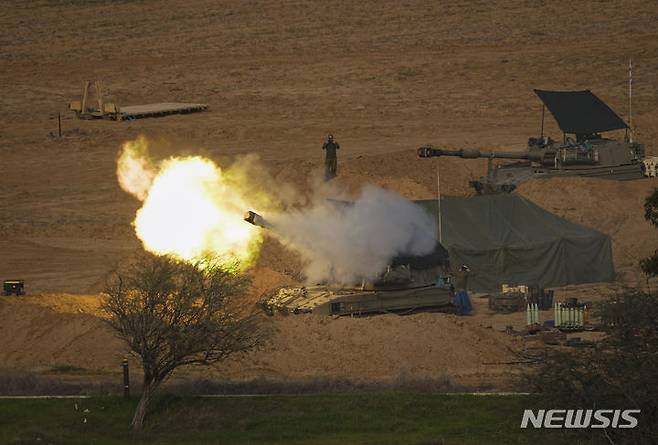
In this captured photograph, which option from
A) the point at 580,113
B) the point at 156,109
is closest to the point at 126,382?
the point at 580,113

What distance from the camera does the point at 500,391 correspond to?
91.9 feet

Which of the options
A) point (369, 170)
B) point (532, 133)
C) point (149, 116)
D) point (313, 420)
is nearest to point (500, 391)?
point (313, 420)

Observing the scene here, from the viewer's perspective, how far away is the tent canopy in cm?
4709

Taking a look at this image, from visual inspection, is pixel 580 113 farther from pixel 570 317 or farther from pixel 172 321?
pixel 172 321

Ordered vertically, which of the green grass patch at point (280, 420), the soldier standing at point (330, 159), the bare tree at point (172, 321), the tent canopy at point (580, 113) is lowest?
the green grass patch at point (280, 420)

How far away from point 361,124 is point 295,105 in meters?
3.93

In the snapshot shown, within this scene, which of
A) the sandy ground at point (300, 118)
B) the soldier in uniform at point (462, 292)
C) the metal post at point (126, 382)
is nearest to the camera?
the metal post at point (126, 382)

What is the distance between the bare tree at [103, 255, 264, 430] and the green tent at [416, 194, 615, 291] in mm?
11576

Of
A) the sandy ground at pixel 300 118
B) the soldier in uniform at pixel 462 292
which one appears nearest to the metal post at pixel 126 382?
the sandy ground at pixel 300 118

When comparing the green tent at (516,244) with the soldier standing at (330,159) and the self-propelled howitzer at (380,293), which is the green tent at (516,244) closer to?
the self-propelled howitzer at (380,293)

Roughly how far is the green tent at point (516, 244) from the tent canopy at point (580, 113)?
7552 mm

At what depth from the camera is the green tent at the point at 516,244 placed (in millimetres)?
38594

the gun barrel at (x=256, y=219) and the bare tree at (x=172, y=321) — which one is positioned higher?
the gun barrel at (x=256, y=219)

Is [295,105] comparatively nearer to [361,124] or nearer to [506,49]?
[361,124]
